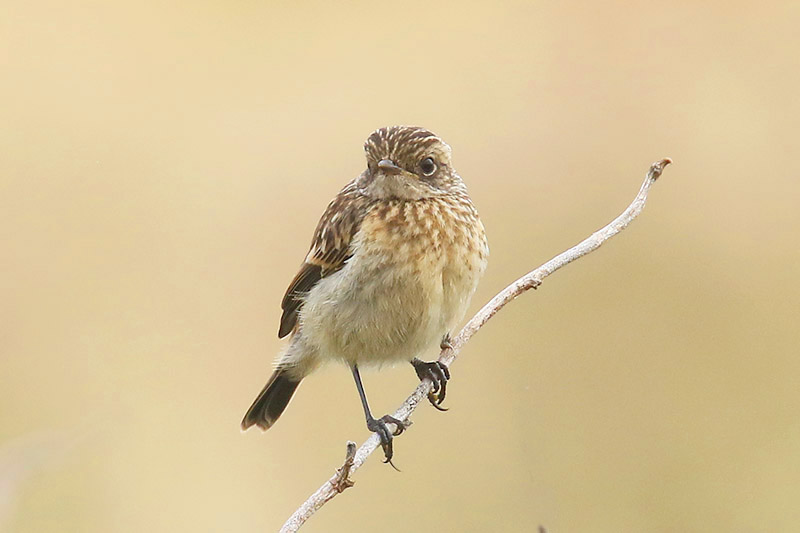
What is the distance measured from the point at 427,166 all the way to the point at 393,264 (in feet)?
1.83

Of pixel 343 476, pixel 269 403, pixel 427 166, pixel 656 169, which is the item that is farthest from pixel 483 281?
pixel 343 476

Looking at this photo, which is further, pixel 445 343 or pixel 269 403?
pixel 269 403

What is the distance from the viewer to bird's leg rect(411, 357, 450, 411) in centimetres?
498

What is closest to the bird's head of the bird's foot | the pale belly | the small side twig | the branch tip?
the pale belly

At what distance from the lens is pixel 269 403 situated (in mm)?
5535

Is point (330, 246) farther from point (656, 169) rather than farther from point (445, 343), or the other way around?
point (656, 169)

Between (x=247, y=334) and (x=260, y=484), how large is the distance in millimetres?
1215

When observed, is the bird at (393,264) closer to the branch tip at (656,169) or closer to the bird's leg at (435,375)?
the bird's leg at (435,375)

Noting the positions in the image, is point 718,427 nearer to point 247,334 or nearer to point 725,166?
point 725,166

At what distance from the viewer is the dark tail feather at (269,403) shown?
5504mm

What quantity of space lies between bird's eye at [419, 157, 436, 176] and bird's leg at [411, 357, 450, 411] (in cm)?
88

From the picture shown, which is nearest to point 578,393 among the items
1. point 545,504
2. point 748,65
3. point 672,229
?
point 672,229

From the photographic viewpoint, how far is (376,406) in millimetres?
6738

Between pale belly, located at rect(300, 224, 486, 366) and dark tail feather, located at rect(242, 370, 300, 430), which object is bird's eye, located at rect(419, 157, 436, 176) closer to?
pale belly, located at rect(300, 224, 486, 366)
